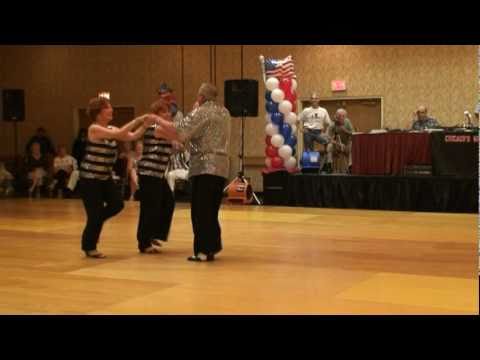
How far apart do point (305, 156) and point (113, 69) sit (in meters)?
5.94

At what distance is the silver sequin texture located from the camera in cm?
545

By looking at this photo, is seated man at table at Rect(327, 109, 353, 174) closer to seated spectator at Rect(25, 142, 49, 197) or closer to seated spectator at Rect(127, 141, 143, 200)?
seated spectator at Rect(127, 141, 143, 200)

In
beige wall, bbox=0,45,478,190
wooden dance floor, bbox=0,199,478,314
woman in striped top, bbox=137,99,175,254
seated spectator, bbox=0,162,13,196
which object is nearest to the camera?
wooden dance floor, bbox=0,199,478,314

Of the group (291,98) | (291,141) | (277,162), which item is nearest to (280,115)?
(291,98)

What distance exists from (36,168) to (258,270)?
8.82m

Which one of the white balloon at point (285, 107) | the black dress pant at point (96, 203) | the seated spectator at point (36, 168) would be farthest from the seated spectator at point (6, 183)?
the black dress pant at point (96, 203)

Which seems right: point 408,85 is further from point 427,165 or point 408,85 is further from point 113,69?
point 113,69

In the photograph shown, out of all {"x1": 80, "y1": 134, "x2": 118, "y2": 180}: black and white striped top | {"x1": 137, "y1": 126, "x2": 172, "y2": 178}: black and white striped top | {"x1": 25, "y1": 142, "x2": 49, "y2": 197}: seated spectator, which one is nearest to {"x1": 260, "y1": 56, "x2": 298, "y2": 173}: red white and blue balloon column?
{"x1": 25, "y1": 142, "x2": 49, "y2": 197}: seated spectator

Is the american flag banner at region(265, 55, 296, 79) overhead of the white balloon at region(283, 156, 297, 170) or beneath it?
overhead

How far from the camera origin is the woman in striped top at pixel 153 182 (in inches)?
233

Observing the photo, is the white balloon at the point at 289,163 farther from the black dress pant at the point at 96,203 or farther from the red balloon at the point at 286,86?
the black dress pant at the point at 96,203

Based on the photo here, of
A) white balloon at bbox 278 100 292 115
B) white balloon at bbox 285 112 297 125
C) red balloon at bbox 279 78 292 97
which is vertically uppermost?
red balloon at bbox 279 78 292 97

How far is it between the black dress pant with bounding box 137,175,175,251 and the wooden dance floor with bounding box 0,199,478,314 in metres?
0.19

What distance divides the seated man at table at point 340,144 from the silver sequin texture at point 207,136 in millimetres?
6248
